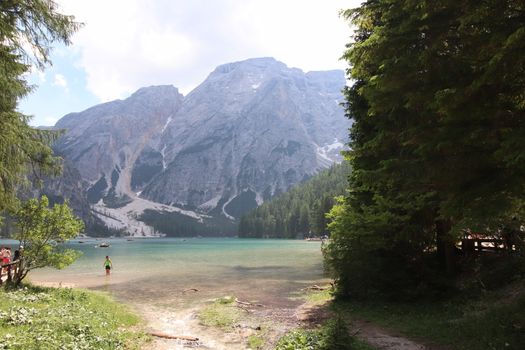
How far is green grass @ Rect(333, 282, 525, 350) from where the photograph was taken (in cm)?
1134

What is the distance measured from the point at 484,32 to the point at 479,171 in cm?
317

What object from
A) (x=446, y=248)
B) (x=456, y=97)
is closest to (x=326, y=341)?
(x=456, y=97)

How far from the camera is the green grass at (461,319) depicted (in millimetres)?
11336

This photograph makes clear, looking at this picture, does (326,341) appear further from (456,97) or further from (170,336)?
(456,97)

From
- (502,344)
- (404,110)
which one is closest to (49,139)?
(404,110)

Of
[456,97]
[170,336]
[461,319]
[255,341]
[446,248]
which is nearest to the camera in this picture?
[456,97]

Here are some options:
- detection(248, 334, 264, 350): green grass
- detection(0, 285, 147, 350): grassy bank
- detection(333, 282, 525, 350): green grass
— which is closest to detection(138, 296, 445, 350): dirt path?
detection(248, 334, 264, 350): green grass

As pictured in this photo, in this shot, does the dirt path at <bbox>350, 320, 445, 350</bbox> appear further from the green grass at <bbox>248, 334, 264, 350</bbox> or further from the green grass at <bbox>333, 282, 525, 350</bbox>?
the green grass at <bbox>248, 334, 264, 350</bbox>

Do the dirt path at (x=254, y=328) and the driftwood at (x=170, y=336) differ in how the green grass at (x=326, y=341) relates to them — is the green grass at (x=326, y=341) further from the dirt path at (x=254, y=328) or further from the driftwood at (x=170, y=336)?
the driftwood at (x=170, y=336)

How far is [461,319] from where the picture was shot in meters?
13.8

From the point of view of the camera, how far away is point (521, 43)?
7129mm

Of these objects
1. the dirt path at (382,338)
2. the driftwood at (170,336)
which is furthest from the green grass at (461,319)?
the driftwood at (170,336)

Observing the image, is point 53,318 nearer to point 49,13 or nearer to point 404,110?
point 49,13

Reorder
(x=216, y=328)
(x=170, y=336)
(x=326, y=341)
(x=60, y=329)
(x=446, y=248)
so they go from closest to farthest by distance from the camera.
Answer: (x=326, y=341) < (x=60, y=329) < (x=170, y=336) < (x=216, y=328) < (x=446, y=248)
